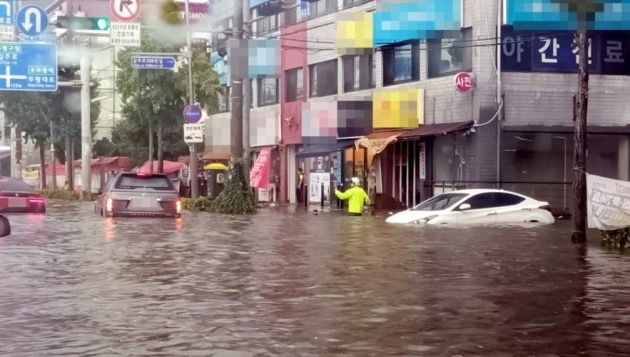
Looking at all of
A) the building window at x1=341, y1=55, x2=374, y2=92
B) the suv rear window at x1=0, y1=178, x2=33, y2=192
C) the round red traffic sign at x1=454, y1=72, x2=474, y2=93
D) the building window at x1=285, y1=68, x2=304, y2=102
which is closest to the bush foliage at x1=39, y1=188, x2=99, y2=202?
the building window at x1=285, y1=68, x2=304, y2=102

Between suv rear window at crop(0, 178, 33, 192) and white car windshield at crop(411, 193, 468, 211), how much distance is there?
1235cm

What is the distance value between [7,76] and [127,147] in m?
34.9

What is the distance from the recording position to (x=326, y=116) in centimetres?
4256

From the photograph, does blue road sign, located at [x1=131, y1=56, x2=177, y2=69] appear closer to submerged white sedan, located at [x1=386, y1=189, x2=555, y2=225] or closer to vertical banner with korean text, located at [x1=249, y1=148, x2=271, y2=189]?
submerged white sedan, located at [x1=386, y1=189, x2=555, y2=225]

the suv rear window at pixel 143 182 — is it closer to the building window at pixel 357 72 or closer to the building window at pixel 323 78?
the building window at pixel 357 72

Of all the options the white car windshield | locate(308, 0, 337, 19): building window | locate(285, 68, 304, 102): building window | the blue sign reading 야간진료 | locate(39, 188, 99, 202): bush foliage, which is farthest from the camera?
locate(39, 188, 99, 202): bush foliage

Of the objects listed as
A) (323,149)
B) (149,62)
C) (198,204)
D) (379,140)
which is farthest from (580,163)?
(323,149)

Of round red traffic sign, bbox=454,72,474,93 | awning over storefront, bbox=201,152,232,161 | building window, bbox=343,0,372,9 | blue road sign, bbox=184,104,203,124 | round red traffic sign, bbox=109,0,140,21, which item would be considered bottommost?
awning over storefront, bbox=201,152,232,161

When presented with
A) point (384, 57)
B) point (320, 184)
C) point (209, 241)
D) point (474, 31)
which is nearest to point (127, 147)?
point (320, 184)

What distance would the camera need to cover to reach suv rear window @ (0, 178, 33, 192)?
30.4 metres

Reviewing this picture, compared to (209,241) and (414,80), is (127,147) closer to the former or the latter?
(414,80)

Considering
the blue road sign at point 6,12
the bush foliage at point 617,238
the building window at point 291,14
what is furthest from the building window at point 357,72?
the bush foliage at point 617,238

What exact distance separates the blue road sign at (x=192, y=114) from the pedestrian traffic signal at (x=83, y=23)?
14.4ft

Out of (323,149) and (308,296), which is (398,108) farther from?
(308,296)
